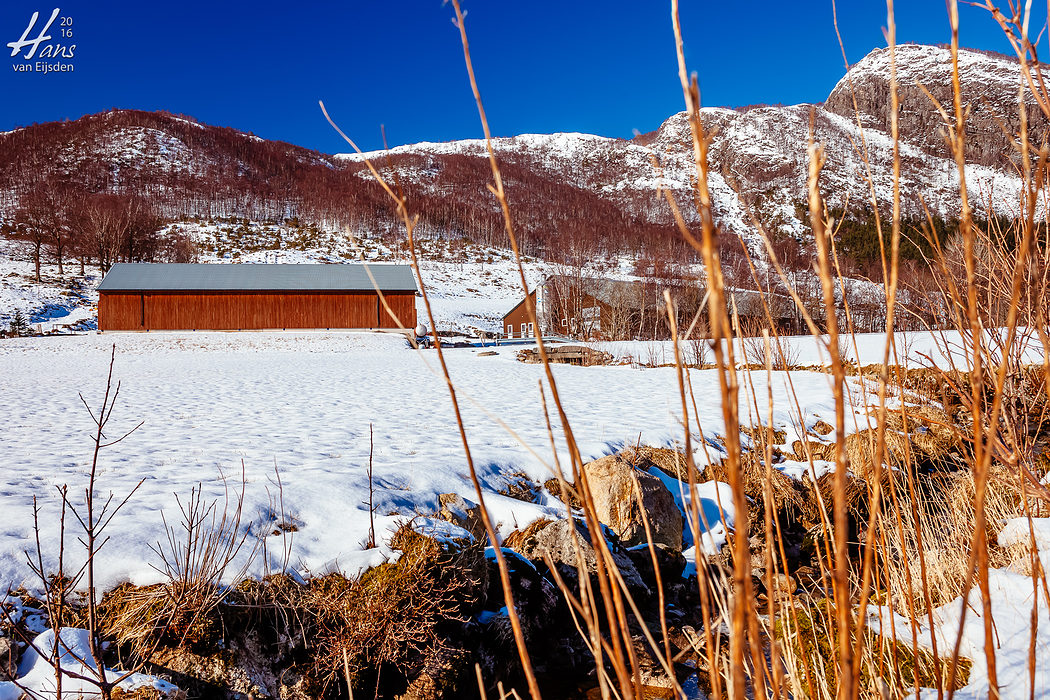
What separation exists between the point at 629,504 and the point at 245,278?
29.5 metres

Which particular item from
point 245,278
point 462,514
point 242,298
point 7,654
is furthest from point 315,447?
point 245,278

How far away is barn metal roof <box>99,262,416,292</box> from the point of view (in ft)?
91.2

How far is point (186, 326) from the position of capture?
2841 cm

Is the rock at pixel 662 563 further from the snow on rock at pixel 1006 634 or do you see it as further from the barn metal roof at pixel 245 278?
the barn metal roof at pixel 245 278

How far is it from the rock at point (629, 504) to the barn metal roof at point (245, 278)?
24644mm

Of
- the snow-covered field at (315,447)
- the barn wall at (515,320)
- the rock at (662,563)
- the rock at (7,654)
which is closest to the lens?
the rock at (7,654)

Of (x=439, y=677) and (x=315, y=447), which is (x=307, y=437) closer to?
(x=315, y=447)

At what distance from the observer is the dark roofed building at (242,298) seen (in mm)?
27688

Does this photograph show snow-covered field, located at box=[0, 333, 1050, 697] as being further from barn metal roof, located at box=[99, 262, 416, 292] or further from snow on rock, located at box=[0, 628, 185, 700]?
barn metal roof, located at box=[99, 262, 416, 292]

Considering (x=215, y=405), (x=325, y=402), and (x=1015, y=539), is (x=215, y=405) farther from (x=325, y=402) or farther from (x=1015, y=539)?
(x=1015, y=539)

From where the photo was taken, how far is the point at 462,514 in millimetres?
4078

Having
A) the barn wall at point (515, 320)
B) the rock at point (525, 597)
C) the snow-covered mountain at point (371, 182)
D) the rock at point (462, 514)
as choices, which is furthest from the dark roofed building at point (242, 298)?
the snow-covered mountain at point (371, 182)

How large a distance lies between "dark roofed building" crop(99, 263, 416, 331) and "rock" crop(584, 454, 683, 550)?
2370 centimetres

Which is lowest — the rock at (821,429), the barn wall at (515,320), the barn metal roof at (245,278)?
the rock at (821,429)
